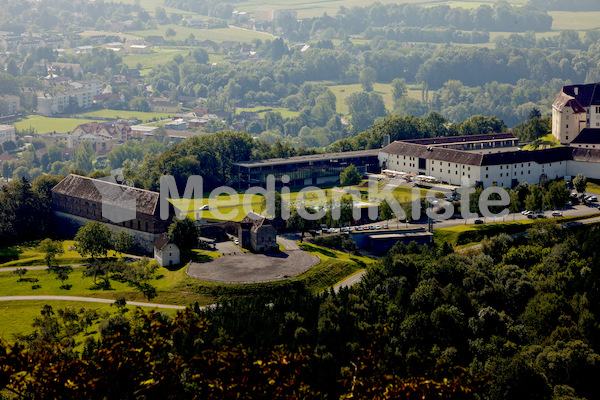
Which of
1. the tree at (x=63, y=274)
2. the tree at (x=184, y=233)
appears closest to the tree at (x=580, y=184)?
the tree at (x=184, y=233)

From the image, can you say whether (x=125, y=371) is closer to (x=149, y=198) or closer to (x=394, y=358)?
(x=394, y=358)

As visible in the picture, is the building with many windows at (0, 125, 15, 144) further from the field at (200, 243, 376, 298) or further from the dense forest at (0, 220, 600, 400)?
the dense forest at (0, 220, 600, 400)

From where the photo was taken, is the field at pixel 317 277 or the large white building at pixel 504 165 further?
the large white building at pixel 504 165

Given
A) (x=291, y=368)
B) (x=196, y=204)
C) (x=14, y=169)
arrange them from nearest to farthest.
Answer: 1. (x=291, y=368)
2. (x=196, y=204)
3. (x=14, y=169)

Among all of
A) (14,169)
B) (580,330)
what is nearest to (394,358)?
(580,330)

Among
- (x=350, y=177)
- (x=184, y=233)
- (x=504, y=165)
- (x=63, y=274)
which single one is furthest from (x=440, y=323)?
(x=350, y=177)

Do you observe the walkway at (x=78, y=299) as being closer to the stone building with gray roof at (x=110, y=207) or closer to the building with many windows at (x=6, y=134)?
the stone building with gray roof at (x=110, y=207)
